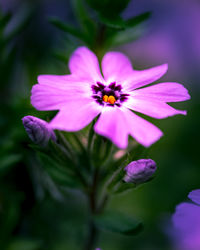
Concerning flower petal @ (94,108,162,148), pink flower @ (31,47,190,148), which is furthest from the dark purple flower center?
flower petal @ (94,108,162,148)

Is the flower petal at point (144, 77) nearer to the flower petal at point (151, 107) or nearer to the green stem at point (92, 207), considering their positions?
the flower petal at point (151, 107)

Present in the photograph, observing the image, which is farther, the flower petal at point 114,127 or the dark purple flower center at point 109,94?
the dark purple flower center at point 109,94

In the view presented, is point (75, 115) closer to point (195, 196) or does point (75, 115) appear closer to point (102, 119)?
point (102, 119)

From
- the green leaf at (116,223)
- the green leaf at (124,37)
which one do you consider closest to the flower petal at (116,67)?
the green leaf at (124,37)

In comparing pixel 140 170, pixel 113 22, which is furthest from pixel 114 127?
pixel 113 22

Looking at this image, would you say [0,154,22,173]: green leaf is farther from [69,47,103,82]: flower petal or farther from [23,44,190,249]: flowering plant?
[69,47,103,82]: flower petal

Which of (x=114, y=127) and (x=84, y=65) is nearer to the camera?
(x=114, y=127)
